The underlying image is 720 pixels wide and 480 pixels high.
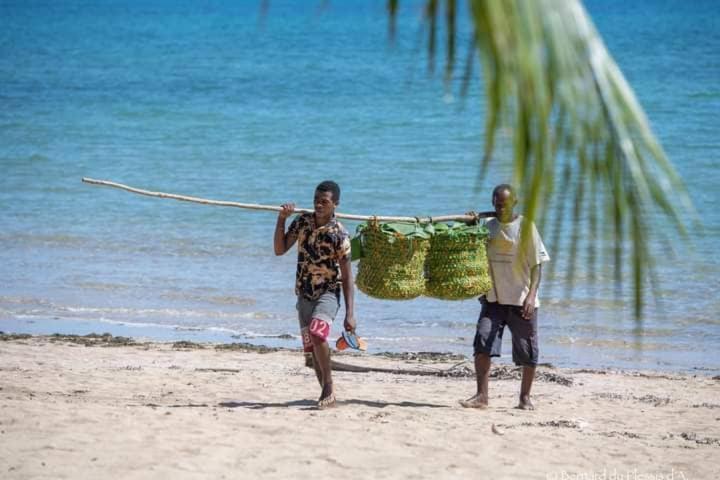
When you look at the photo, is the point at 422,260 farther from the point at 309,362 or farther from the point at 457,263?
the point at 309,362

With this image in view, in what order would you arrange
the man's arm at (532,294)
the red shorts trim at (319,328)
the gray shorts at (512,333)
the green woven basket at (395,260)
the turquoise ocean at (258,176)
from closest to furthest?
the red shorts trim at (319,328) → the man's arm at (532,294) → the gray shorts at (512,333) → the green woven basket at (395,260) → the turquoise ocean at (258,176)

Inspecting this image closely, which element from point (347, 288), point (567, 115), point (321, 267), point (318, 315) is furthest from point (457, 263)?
point (567, 115)

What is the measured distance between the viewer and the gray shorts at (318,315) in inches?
258

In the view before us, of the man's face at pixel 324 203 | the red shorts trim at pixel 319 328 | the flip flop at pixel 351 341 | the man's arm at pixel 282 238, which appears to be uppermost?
the man's face at pixel 324 203

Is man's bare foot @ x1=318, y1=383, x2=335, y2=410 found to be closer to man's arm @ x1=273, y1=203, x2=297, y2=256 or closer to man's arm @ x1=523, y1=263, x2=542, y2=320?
man's arm @ x1=273, y1=203, x2=297, y2=256

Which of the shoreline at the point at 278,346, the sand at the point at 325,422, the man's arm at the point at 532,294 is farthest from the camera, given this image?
the shoreline at the point at 278,346

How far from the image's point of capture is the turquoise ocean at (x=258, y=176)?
427 inches

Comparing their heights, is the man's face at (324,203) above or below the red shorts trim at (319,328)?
above

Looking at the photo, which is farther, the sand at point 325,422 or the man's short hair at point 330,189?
the man's short hair at point 330,189

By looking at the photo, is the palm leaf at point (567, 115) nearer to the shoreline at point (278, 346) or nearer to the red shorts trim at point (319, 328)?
the red shorts trim at point (319, 328)

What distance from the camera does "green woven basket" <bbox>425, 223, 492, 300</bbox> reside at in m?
7.07

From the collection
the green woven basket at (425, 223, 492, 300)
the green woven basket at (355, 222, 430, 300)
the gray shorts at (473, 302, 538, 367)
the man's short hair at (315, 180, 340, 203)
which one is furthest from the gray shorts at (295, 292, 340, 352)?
the gray shorts at (473, 302, 538, 367)

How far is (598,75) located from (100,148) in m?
24.7

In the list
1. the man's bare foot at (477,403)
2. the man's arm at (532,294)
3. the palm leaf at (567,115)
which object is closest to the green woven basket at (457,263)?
the man's arm at (532,294)
